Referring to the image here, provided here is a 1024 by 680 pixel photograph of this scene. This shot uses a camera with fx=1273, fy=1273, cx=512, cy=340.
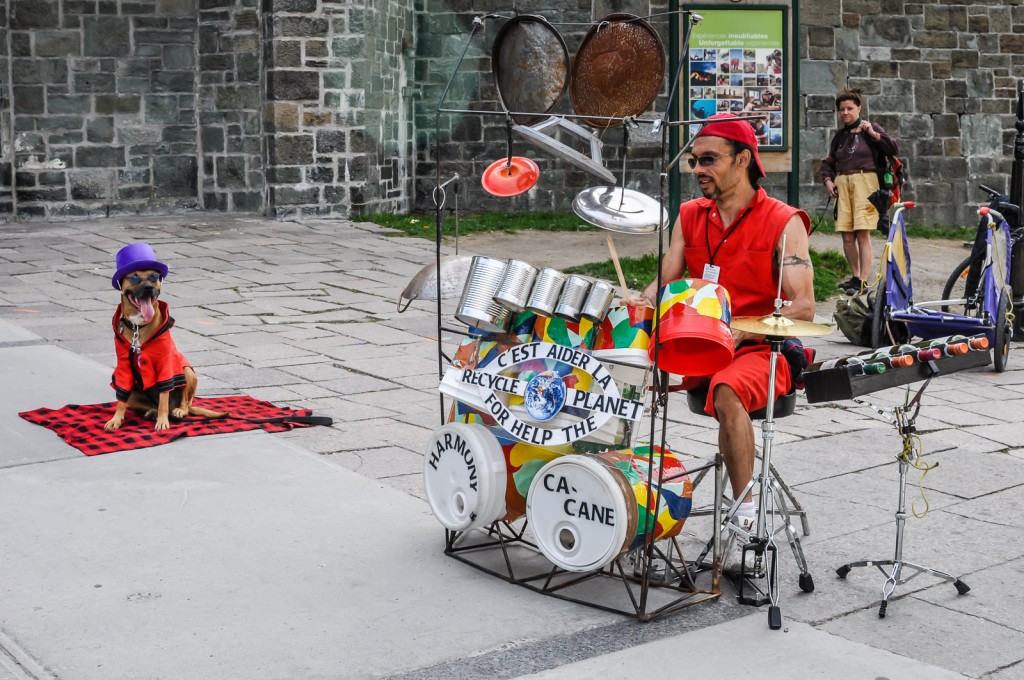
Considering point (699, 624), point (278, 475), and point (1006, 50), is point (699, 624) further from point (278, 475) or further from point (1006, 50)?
point (1006, 50)

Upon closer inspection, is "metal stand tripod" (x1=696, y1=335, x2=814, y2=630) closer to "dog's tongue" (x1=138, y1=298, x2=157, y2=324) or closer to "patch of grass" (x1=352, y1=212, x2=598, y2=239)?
"dog's tongue" (x1=138, y1=298, x2=157, y2=324)

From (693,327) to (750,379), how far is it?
21.9 inches

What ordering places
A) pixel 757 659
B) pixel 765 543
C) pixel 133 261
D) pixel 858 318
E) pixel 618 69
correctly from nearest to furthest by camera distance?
1. pixel 757 659
2. pixel 765 543
3. pixel 618 69
4. pixel 133 261
5. pixel 858 318

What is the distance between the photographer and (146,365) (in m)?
5.89

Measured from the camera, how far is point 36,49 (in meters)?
14.2

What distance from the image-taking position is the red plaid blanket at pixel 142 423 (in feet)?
18.6

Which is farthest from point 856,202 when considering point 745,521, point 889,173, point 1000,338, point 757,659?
point 757,659

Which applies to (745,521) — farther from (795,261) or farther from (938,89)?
(938,89)

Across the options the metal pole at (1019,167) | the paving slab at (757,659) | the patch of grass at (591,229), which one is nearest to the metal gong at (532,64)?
the paving slab at (757,659)

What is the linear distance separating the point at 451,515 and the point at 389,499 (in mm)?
874

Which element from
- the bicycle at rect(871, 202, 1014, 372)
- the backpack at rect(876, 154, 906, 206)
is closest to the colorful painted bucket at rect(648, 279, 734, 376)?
the bicycle at rect(871, 202, 1014, 372)

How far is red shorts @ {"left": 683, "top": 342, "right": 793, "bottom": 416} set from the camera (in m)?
4.16

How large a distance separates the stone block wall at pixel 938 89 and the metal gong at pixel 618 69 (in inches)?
474

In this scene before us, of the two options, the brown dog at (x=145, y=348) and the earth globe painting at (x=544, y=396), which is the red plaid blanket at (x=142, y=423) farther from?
the earth globe painting at (x=544, y=396)
